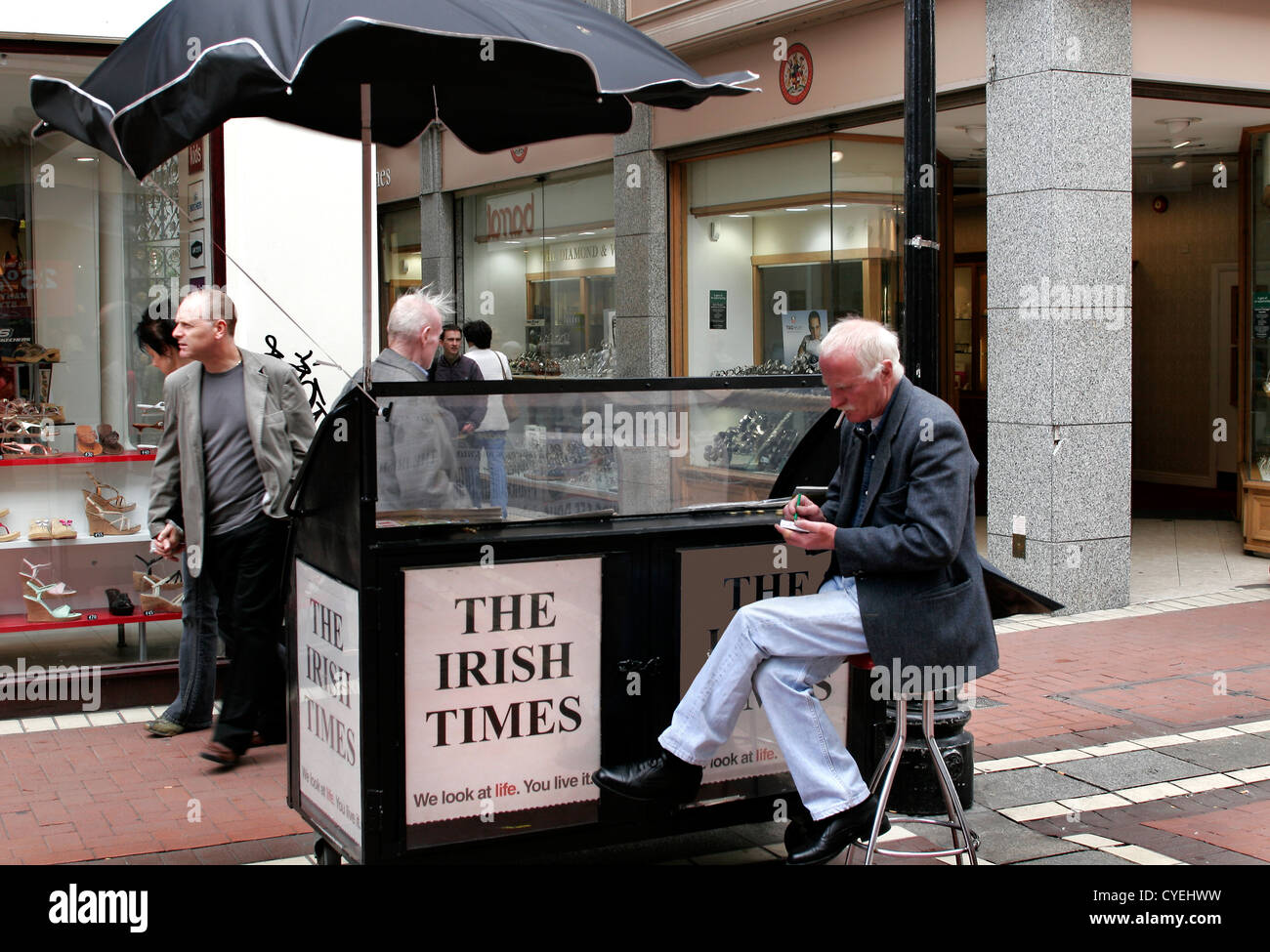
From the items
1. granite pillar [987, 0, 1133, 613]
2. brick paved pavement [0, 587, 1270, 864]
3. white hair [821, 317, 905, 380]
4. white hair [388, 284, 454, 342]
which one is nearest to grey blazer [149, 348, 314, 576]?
white hair [388, 284, 454, 342]

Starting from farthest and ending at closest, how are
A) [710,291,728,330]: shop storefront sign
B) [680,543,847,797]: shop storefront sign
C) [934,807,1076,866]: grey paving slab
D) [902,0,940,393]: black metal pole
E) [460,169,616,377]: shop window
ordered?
[460,169,616,377]: shop window, [710,291,728,330]: shop storefront sign, [902,0,940,393]: black metal pole, [934,807,1076,866]: grey paving slab, [680,543,847,797]: shop storefront sign

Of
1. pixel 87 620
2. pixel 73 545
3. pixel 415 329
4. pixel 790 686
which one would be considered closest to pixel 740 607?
pixel 790 686

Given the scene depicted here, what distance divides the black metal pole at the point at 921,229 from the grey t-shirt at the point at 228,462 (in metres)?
2.87

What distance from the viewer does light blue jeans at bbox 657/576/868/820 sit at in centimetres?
399

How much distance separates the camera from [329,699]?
4.26 metres

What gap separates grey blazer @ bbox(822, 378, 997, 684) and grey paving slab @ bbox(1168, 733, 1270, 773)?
2.33 metres

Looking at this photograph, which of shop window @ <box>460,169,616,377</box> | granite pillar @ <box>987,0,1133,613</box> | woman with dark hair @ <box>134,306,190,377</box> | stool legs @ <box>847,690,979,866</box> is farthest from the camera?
shop window @ <box>460,169,616,377</box>

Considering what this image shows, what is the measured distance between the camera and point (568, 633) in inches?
166

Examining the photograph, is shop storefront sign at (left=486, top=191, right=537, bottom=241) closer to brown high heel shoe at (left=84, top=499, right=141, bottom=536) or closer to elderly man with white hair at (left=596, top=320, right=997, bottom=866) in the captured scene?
brown high heel shoe at (left=84, top=499, right=141, bottom=536)

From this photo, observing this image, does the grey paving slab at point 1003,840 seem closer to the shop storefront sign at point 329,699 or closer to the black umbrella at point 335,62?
the shop storefront sign at point 329,699

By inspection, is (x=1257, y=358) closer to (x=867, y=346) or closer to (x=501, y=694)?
(x=867, y=346)

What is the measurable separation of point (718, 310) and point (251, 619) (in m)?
8.08
